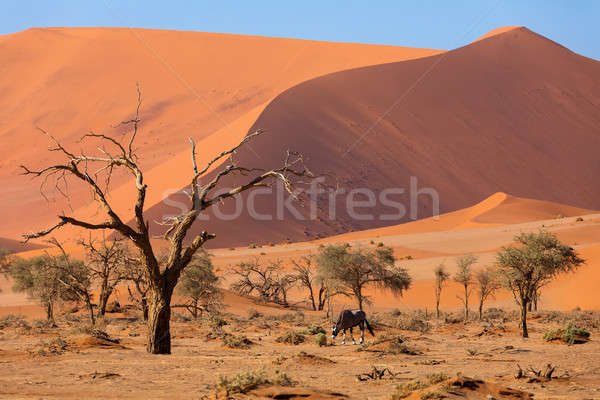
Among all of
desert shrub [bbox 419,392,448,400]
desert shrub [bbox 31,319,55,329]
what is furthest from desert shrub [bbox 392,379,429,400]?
desert shrub [bbox 31,319,55,329]

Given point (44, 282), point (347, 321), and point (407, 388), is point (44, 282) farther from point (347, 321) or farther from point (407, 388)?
point (407, 388)

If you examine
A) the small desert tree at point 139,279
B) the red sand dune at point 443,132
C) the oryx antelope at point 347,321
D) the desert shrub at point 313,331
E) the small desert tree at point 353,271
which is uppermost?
the red sand dune at point 443,132

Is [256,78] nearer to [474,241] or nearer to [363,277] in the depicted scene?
[474,241]

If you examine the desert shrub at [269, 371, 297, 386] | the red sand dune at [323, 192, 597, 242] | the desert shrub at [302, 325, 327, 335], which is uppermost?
the red sand dune at [323, 192, 597, 242]

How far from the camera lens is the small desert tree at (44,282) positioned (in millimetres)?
25000

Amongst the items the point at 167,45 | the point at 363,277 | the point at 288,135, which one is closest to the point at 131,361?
the point at 363,277

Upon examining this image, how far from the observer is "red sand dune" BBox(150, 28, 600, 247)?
2773 inches

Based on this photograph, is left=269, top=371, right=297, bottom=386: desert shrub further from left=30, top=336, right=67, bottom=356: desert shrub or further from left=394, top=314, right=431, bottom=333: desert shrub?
left=394, top=314, right=431, bottom=333: desert shrub

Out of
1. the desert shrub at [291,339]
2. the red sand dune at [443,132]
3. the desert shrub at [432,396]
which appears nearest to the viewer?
the desert shrub at [432,396]

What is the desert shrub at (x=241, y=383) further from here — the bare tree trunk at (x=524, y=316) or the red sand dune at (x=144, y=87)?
the red sand dune at (x=144, y=87)

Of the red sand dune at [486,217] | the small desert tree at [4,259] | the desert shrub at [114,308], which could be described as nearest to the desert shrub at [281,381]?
the desert shrub at [114,308]

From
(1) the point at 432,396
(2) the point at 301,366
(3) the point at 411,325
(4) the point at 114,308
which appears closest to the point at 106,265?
(4) the point at 114,308

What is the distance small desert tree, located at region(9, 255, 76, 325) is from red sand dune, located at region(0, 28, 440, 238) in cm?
3323

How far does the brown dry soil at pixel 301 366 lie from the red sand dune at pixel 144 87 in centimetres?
5037
